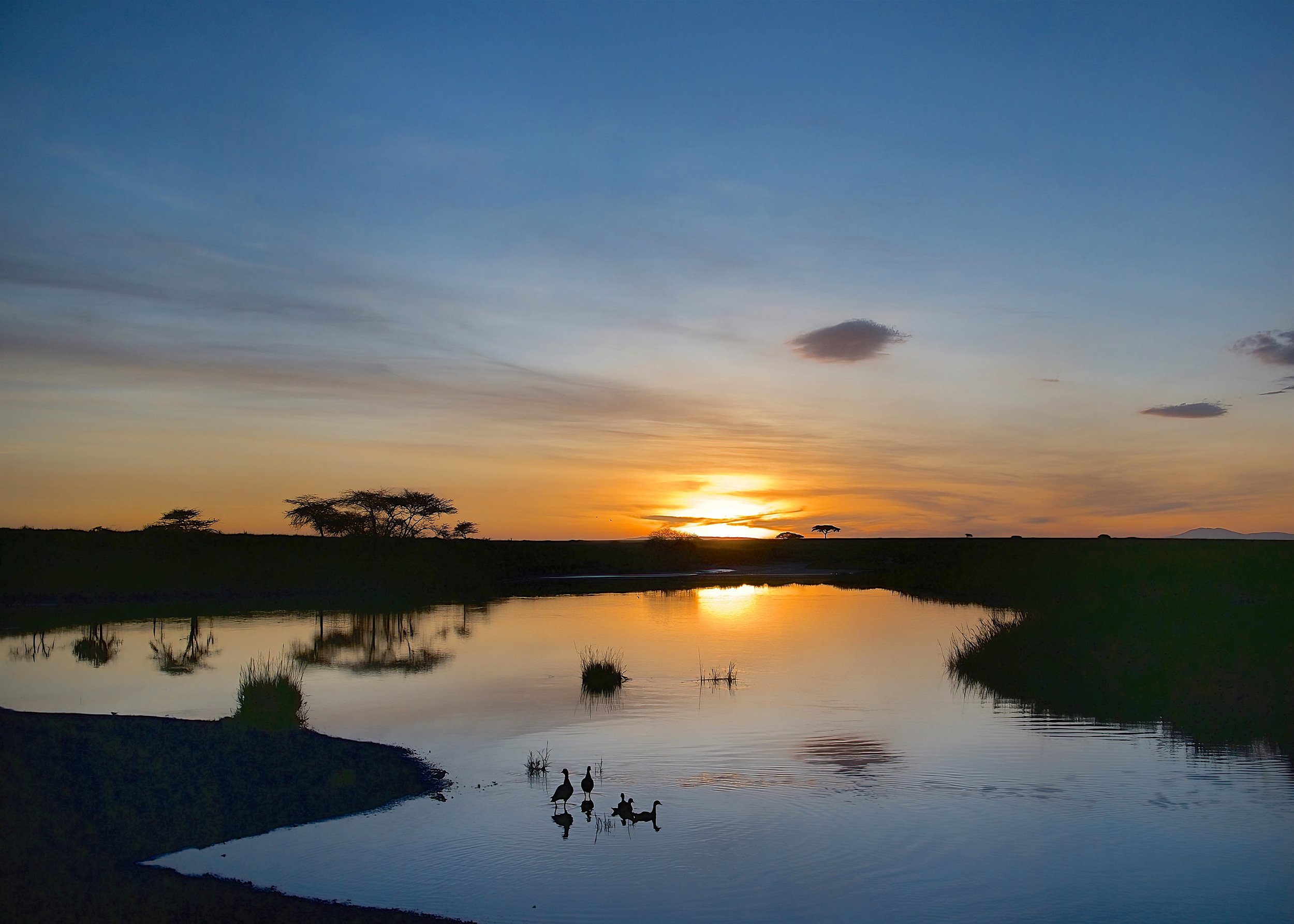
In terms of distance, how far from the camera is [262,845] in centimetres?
1118

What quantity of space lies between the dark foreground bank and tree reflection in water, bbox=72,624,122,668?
42.8 feet

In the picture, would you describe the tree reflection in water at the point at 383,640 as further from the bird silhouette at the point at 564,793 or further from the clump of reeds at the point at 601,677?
the bird silhouette at the point at 564,793

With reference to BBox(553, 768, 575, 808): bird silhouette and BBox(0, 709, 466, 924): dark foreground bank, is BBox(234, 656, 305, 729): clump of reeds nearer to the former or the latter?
BBox(0, 709, 466, 924): dark foreground bank

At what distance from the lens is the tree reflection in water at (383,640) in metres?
27.4

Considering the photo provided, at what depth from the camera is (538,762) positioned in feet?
48.6

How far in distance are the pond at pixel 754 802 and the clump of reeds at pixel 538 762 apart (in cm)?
17

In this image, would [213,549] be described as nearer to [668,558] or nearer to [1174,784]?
[668,558]

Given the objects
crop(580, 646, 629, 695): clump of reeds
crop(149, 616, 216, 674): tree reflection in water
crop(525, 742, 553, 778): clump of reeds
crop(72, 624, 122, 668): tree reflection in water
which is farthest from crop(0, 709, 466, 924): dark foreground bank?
crop(72, 624, 122, 668): tree reflection in water

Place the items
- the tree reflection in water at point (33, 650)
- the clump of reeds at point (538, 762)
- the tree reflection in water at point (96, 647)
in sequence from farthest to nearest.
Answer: the tree reflection in water at point (33, 650)
the tree reflection in water at point (96, 647)
the clump of reeds at point (538, 762)

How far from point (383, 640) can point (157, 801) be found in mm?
21484

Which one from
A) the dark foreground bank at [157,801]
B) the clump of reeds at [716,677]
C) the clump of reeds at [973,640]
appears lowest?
the dark foreground bank at [157,801]

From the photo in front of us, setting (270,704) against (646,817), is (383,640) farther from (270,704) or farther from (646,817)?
(646,817)

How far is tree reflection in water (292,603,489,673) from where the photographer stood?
27.4 meters

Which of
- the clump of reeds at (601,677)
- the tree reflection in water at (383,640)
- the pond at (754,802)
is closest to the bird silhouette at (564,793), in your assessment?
the pond at (754,802)
